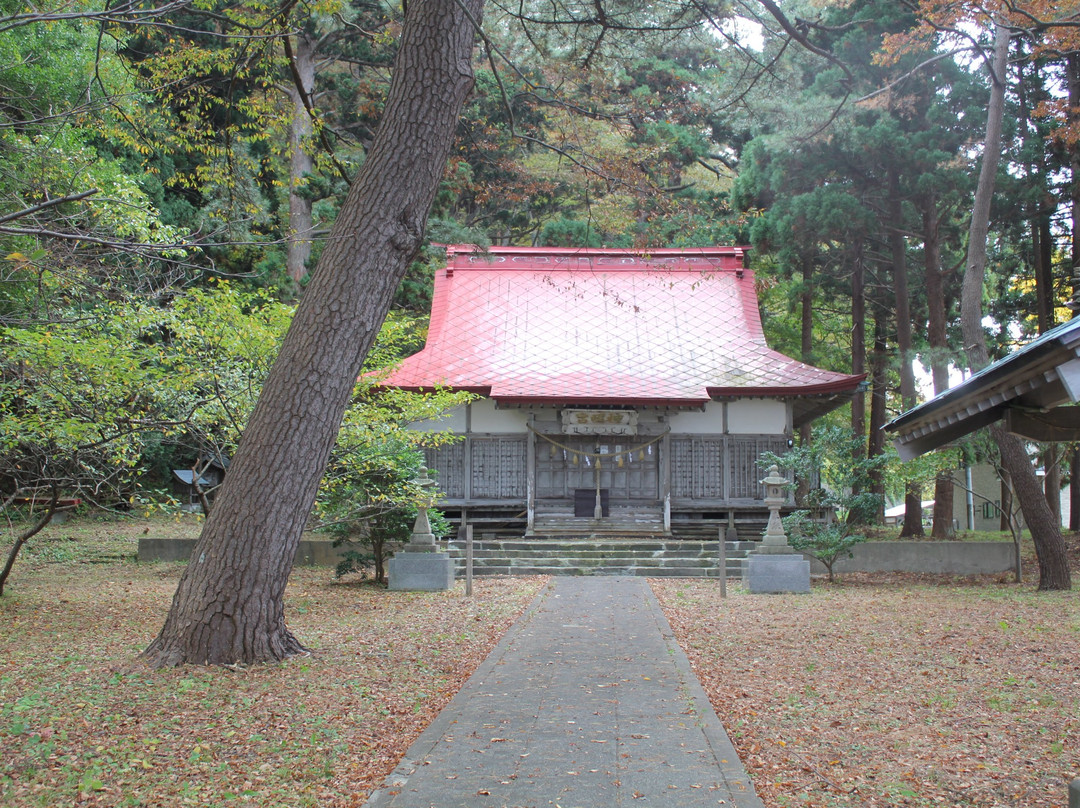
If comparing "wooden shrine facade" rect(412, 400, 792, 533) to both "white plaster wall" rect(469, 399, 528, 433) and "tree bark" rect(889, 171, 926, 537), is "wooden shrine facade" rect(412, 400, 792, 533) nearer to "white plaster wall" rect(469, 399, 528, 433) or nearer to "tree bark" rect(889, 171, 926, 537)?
"white plaster wall" rect(469, 399, 528, 433)

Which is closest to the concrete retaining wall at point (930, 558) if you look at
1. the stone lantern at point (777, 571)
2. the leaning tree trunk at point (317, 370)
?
the stone lantern at point (777, 571)

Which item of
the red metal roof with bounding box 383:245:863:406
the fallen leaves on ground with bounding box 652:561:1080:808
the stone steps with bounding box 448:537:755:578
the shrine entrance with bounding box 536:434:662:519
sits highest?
the red metal roof with bounding box 383:245:863:406

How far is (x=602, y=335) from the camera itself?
1912 centimetres

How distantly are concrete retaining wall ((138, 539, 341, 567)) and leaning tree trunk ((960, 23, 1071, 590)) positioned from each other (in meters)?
10.8

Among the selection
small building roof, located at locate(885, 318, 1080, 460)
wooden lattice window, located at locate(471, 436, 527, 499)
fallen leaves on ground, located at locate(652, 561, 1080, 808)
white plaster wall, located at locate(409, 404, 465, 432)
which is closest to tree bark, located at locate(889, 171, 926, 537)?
fallen leaves on ground, located at locate(652, 561, 1080, 808)

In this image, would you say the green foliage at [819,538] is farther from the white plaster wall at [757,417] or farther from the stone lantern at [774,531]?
the white plaster wall at [757,417]

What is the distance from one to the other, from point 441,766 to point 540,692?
1722 millimetres

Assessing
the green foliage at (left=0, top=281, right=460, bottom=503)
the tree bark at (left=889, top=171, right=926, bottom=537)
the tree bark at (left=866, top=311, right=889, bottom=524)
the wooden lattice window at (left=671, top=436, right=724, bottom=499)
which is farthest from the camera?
the tree bark at (left=866, top=311, right=889, bottom=524)

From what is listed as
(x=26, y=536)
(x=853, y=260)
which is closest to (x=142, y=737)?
(x=26, y=536)

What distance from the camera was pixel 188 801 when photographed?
3877mm

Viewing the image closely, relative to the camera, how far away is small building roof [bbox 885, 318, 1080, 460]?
10.6 ft

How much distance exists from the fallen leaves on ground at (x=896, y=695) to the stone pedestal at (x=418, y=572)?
337cm

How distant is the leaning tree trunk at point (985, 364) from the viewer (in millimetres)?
11961

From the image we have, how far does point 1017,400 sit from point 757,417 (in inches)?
537
